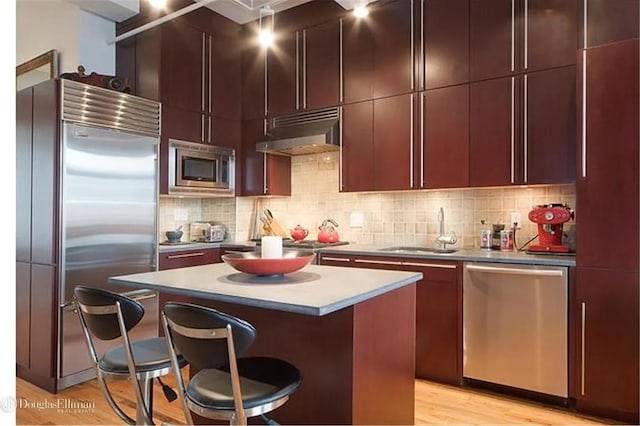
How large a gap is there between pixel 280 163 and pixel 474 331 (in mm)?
2458

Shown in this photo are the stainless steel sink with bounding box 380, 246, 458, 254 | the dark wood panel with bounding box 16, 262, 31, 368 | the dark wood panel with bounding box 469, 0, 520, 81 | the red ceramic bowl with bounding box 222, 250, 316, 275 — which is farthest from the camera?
the stainless steel sink with bounding box 380, 246, 458, 254

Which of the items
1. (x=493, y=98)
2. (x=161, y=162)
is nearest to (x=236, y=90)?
(x=161, y=162)

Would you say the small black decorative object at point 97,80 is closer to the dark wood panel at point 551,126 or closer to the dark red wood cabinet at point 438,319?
the dark red wood cabinet at point 438,319

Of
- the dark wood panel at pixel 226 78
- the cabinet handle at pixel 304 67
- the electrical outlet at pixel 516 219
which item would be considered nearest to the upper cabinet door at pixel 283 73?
the cabinet handle at pixel 304 67

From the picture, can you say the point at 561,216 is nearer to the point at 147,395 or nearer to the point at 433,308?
the point at 433,308

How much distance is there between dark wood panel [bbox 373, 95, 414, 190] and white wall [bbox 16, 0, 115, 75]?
8.08ft

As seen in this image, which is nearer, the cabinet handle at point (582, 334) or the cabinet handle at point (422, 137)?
the cabinet handle at point (582, 334)

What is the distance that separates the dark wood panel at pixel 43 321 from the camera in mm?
2893

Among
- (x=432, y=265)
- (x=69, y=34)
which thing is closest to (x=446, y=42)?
(x=432, y=265)

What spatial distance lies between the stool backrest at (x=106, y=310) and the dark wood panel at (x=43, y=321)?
152cm

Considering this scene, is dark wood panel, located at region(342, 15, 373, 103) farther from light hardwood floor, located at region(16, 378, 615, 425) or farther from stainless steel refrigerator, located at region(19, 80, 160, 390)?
light hardwood floor, located at region(16, 378, 615, 425)

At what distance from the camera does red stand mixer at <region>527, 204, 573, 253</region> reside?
283cm

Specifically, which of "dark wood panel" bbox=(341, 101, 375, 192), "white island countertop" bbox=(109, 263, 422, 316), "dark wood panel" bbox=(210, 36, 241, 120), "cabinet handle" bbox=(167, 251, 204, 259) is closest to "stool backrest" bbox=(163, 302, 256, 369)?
"white island countertop" bbox=(109, 263, 422, 316)

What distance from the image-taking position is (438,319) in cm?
301
